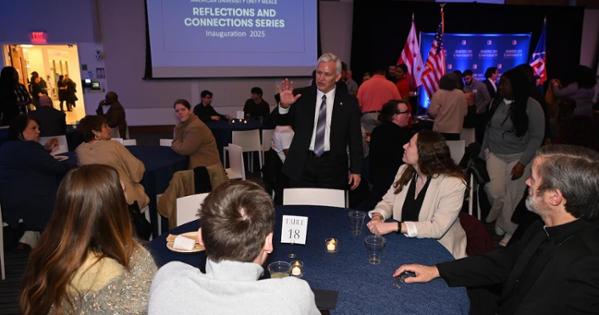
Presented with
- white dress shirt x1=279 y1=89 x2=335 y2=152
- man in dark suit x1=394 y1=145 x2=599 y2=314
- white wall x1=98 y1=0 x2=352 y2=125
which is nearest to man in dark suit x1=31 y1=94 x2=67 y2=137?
white wall x1=98 y1=0 x2=352 y2=125

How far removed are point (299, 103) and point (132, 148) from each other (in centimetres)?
268

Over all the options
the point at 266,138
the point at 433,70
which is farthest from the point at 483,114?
the point at 266,138

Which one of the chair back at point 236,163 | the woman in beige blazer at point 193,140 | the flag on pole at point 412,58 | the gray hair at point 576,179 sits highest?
the flag on pole at point 412,58

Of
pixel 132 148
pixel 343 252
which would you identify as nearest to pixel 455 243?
pixel 343 252

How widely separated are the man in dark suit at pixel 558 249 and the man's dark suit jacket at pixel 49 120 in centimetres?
639

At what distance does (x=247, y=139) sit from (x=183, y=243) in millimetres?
4464

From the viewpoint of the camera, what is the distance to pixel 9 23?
1011 centimetres

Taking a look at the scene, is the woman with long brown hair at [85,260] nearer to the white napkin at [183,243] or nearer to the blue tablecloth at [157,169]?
the white napkin at [183,243]

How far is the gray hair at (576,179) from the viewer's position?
64.6 inches

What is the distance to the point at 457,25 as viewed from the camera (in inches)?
466

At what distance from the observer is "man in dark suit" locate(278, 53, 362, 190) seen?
12.0 ft

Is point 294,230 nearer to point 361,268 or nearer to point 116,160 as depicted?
point 361,268

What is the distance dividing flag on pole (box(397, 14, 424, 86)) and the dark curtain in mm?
529

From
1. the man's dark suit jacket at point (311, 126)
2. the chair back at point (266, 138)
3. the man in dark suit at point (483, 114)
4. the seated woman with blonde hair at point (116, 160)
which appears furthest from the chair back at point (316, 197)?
the man in dark suit at point (483, 114)
